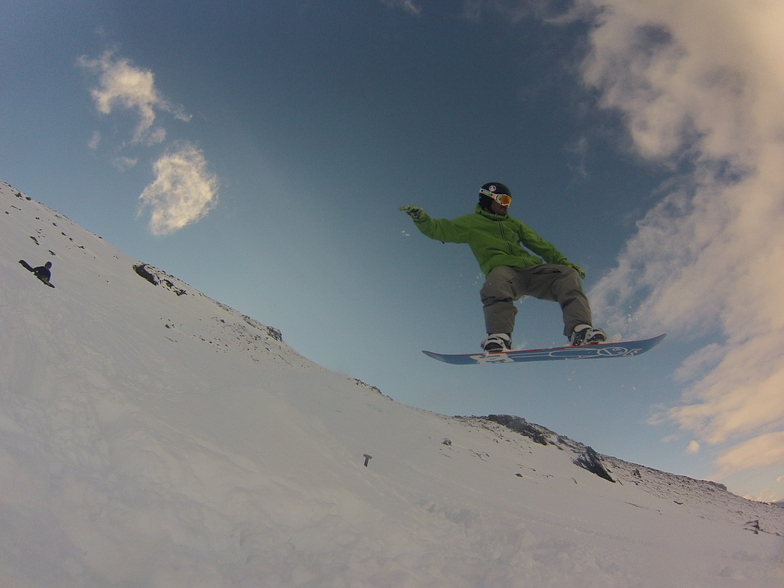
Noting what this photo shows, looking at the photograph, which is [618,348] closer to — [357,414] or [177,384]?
[177,384]

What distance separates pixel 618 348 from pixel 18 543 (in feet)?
19.2

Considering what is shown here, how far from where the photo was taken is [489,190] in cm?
611

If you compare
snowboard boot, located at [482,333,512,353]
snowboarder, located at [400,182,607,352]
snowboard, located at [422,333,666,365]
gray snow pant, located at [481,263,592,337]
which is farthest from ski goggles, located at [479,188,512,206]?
snowboard, located at [422,333,666,365]

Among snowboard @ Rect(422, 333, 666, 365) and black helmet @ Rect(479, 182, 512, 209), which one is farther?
black helmet @ Rect(479, 182, 512, 209)

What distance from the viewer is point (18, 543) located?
1229 millimetres

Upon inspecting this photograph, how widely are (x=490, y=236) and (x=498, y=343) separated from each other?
5.97 ft

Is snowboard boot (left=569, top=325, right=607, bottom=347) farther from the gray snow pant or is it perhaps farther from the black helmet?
the black helmet

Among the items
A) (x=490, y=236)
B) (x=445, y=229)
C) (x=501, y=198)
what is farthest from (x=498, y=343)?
(x=501, y=198)

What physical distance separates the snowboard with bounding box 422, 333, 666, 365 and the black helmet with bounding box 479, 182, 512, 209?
253cm

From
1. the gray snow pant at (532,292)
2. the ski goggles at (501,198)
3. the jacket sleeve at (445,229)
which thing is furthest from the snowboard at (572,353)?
the ski goggles at (501,198)

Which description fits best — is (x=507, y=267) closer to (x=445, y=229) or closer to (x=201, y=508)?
(x=445, y=229)

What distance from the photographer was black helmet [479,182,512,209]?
6078 mm

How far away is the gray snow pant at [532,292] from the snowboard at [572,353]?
337 millimetres

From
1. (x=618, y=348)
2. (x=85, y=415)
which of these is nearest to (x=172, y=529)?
(x=85, y=415)
